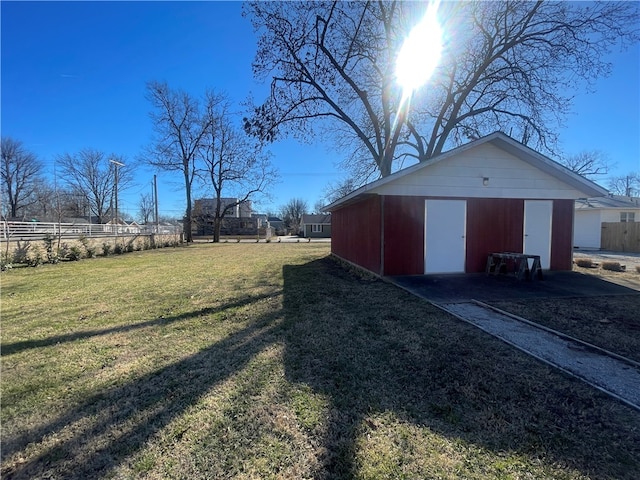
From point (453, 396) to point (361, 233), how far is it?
7.60m

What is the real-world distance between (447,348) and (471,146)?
19.9 ft

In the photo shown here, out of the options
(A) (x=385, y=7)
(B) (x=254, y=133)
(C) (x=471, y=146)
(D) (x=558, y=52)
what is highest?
(A) (x=385, y=7)

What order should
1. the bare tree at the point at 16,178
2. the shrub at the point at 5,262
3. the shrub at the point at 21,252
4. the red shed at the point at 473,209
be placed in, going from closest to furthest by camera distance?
the red shed at the point at 473,209, the shrub at the point at 5,262, the shrub at the point at 21,252, the bare tree at the point at 16,178

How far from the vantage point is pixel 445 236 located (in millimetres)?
8188

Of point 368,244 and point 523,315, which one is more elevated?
point 368,244

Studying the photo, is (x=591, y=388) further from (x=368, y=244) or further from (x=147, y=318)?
(x=368, y=244)

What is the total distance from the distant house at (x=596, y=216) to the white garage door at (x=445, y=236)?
14198 mm

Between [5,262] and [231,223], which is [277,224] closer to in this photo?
[231,223]

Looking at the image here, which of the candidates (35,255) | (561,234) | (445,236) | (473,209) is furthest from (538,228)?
(35,255)

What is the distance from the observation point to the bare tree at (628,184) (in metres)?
45.2

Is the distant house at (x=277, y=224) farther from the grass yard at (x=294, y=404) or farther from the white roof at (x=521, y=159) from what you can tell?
the grass yard at (x=294, y=404)

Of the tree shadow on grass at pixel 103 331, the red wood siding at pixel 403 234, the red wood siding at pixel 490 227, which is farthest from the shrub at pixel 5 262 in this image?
the red wood siding at pixel 490 227

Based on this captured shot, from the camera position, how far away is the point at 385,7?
13375mm

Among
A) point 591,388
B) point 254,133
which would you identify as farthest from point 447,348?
point 254,133
